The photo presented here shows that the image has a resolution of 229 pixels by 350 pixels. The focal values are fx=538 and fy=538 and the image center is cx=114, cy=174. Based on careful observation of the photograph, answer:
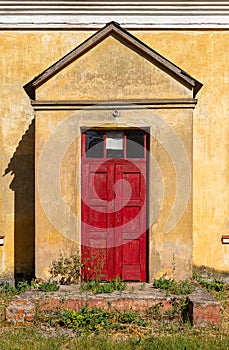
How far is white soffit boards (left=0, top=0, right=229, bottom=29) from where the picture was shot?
10758 millimetres

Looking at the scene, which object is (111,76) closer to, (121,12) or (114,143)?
(114,143)

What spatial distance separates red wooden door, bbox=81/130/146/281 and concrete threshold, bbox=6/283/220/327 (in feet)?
3.62

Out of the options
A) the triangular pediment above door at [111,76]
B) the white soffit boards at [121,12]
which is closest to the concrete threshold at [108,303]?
the triangular pediment above door at [111,76]

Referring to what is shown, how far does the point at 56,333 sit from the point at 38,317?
0.57m

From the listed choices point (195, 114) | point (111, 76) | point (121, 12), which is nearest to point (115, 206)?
point (111, 76)

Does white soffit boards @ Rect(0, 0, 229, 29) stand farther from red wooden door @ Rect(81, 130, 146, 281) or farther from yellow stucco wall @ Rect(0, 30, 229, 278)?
red wooden door @ Rect(81, 130, 146, 281)

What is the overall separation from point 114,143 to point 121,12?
3.06m

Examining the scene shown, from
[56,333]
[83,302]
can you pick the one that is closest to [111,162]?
[83,302]

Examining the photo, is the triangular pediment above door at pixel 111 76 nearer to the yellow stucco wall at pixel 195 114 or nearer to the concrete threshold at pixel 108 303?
the yellow stucco wall at pixel 195 114

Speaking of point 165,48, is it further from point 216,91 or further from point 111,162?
point 111,162

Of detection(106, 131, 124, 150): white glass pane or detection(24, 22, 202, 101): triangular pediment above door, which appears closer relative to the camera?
detection(24, 22, 202, 101): triangular pediment above door

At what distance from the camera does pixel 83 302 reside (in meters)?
8.05

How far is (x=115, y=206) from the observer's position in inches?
371

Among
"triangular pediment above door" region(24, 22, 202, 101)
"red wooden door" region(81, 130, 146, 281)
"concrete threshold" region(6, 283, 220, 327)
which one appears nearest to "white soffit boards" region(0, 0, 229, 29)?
"triangular pediment above door" region(24, 22, 202, 101)
